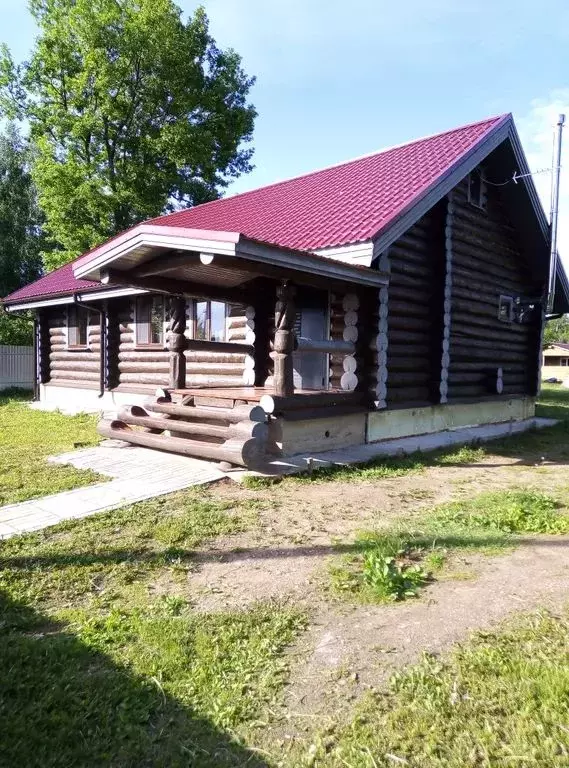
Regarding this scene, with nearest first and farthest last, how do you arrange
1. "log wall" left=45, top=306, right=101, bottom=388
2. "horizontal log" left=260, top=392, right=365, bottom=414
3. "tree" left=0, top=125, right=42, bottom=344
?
"horizontal log" left=260, top=392, right=365, bottom=414 < "log wall" left=45, top=306, right=101, bottom=388 < "tree" left=0, top=125, right=42, bottom=344

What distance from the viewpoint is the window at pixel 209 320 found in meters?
11.2

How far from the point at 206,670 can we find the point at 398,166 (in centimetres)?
1079

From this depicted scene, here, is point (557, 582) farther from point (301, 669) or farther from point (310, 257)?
point (310, 257)

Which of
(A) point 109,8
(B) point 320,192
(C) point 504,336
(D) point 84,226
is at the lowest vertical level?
(C) point 504,336

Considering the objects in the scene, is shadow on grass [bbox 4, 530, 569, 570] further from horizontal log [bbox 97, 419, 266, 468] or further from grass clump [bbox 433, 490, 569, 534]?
horizontal log [bbox 97, 419, 266, 468]

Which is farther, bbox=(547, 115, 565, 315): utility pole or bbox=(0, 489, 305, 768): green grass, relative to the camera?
bbox=(547, 115, 565, 315): utility pole

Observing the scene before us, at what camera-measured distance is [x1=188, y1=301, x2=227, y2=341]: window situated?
1119 centimetres

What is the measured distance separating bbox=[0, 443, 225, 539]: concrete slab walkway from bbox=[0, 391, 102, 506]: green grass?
0.23 m

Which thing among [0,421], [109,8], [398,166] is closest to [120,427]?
[0,421]

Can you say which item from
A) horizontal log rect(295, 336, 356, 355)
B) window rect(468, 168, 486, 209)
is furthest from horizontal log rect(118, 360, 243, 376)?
window rect(468, 168, 486, 209)

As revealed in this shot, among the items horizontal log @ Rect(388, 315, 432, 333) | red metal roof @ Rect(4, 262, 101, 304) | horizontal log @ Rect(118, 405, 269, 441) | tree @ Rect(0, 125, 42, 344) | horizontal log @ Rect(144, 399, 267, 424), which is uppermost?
tree @ Rect(0, 125, 42, 344)

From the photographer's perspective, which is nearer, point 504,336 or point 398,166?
point 398,166

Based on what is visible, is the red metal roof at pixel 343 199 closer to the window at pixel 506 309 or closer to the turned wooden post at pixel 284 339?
the turned wooden post at pixel 284 339

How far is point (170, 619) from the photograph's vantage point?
3273 millimetres
